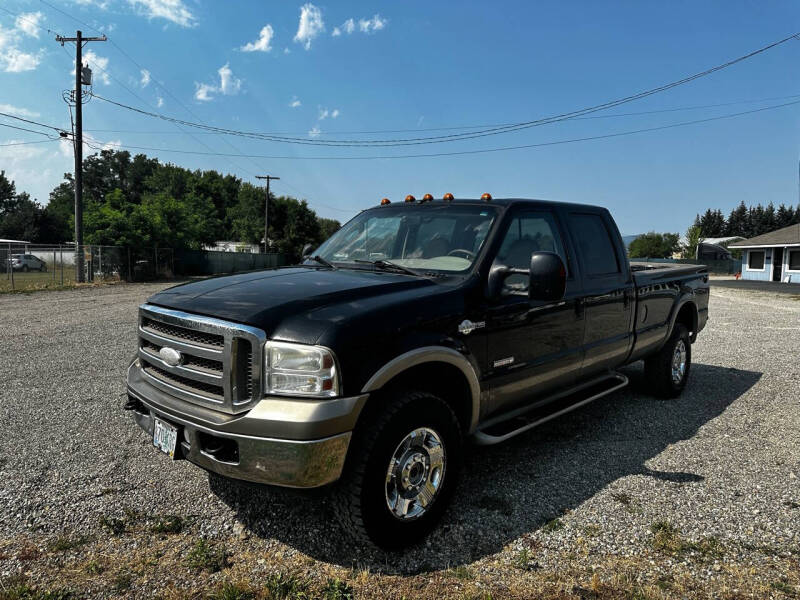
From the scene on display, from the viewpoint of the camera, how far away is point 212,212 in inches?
2446

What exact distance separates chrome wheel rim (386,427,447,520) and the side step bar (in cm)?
44

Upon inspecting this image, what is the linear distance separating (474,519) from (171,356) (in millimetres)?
2000

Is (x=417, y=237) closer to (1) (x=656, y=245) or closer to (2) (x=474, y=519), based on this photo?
(2) (x=474, y=519)

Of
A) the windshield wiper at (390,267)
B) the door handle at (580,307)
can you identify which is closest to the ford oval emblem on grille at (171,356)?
the windshield wiper at (390,267)

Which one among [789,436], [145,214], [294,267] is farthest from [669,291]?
[145,214]

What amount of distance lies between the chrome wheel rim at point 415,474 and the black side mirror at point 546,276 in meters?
1.02

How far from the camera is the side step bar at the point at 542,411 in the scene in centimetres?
337

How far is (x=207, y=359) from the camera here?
8.89 feet

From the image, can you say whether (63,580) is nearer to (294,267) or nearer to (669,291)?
(294,267)

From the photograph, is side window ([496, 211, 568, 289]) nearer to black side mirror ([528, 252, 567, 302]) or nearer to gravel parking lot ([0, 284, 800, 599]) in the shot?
black side mirror ([528, 252, 567, 302])

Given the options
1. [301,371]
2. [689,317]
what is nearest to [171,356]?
[301,371]

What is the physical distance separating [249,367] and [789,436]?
4794 millimetres

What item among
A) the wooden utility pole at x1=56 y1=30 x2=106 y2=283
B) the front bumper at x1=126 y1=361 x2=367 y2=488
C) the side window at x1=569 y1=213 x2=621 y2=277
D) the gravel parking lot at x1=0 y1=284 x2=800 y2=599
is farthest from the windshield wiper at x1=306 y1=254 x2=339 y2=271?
the wooden utility pole at x1=56 y1=30 x2=106 y2=283

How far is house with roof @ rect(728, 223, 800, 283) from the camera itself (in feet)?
118
